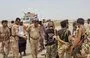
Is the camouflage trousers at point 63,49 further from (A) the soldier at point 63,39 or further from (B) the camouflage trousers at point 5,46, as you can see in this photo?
(B) the camouflage trousers at point 5,46

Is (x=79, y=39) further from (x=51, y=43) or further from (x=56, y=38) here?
(x=51, y=43)

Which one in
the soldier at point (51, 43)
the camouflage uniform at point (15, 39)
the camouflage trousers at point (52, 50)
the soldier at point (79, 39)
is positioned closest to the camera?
the soldier at point (79, 39)

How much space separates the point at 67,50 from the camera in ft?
42.6

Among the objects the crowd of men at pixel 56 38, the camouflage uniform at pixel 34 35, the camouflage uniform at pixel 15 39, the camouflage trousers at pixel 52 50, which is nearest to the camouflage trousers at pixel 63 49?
the crowd of men at pixel 56 38

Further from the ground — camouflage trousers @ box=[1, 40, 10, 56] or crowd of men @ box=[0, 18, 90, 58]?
crowd of men @ box=[0, 18, 90, 58]

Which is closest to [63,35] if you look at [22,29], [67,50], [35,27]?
[67,50]

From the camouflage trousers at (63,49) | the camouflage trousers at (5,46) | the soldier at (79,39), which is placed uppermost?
the soldier at (79,39)

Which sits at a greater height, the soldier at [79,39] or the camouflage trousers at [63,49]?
the soldier at [79,39]

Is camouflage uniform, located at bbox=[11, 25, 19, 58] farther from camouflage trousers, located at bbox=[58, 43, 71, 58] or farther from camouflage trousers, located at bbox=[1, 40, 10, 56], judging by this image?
camouflage trousers, located at bbox=[58, 43, 71, 58]

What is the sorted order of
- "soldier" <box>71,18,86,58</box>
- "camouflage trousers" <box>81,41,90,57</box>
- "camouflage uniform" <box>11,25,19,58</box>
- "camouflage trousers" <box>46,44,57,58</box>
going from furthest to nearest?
"camouflage uniform" <box>11,25,19,58</box>
"camouflage trousers" <box>46,44,57,58</box>
"soldier" <box>71,18,86,58</box>
"camouflage trousers" <box>81,41,90,57</box>

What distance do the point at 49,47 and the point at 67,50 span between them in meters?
0.85

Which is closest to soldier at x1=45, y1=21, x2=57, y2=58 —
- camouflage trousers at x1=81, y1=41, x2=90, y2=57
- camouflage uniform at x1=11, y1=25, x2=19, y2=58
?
camouflage trousers at x1=81, y1=41, x2=90, y2=57

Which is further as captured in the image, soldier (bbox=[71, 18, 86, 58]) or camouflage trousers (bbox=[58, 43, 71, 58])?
camouflage trousers (bbox=[58, 43, 71, 58])

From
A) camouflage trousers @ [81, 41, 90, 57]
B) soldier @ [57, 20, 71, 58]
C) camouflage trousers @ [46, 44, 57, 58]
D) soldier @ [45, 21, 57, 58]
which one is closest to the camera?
camouflage trousers @ [81, 41, 90, 57]
